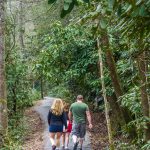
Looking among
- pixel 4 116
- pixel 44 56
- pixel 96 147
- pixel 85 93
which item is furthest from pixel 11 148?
pixel 85 93

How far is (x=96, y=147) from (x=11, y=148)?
14.0 ft

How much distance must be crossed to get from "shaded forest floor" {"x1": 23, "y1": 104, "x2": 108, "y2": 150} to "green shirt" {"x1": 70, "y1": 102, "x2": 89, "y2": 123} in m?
1.92

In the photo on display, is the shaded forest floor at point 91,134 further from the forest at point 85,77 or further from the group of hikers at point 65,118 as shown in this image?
the group of hikers at point 65,118

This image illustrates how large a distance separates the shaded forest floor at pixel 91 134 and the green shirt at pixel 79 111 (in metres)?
1.92

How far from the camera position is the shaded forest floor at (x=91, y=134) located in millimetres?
14766

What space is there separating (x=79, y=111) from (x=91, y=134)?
4.81 m

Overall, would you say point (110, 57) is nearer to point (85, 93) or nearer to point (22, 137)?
point (22, 137)

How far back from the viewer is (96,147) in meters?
14.0

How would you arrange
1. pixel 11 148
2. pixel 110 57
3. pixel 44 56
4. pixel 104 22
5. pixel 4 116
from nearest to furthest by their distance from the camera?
pixel 104 22
pixel 11 148
pixel 110 57
pixel 4 116
pixel 44 56

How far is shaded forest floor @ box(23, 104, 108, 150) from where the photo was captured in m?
14.8

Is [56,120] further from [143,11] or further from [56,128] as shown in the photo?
[143,11]

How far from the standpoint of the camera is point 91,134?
16719mm

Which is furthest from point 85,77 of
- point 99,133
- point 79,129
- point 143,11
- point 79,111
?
point 143,11

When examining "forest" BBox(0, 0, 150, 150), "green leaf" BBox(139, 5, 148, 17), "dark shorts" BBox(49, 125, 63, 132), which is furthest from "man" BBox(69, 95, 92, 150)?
"green leaf" BBox(139, 5, 148, 17)
